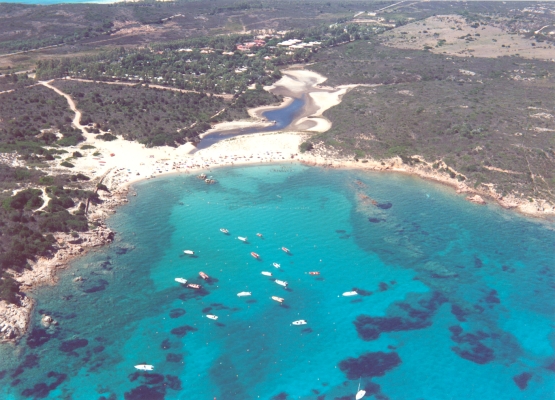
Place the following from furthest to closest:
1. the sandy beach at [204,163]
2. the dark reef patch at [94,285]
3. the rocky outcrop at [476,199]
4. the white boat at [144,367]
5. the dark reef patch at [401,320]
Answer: the rocky outcrop at [476,199], the sandy beach at [204,163], the dark reef patch at [94,285], the dark reef patch at [401,320], the white boat at [144,367]

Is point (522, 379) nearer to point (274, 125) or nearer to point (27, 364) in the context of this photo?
point (27, 364)

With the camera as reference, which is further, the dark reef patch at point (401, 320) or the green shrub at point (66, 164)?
the green shrub at point (66, 164)

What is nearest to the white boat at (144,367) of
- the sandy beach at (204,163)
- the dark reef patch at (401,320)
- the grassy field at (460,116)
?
the sandy beach at (204,163)

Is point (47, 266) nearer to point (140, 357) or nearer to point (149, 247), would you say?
point (149, 247)

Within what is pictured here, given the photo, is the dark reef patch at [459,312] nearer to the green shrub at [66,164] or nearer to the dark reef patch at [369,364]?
the dark reef patch at [369,364]

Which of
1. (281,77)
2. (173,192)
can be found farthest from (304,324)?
(281,77)

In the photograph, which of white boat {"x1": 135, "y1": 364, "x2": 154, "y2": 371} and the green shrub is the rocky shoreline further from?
the green shrub

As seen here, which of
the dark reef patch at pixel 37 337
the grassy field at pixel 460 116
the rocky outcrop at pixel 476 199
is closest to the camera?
the dark reef patch at pixel 37 337
